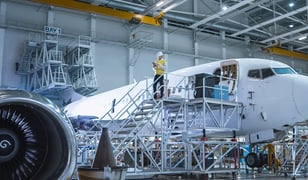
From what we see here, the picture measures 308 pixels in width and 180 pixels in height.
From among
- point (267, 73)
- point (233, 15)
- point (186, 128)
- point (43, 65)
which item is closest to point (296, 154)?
point (267, 73)

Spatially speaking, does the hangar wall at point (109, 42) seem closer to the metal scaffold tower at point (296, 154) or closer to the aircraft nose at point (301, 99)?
the metal scaffold tower at point (296, 154)

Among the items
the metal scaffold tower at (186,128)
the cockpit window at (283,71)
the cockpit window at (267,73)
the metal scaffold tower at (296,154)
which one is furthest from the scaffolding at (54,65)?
the cockpit window at (283,71)

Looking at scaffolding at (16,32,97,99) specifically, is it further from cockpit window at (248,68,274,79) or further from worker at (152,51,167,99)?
cockpit window at (248,68,274,79)

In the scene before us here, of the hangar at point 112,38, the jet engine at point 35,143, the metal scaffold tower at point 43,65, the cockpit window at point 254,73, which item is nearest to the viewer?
the jet engine at point 35,143

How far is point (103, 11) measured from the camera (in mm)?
23734

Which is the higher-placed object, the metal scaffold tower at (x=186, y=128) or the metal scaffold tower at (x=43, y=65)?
the metal scaffold tower at (x=43, y=65)

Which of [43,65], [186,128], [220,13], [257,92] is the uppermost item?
[220,13]

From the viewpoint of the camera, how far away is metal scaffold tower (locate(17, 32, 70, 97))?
20.9 m

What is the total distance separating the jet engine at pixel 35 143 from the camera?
3.03 metres

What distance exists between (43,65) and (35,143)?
18.5 m

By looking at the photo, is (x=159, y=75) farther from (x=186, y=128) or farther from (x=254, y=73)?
(x=254, y=73)

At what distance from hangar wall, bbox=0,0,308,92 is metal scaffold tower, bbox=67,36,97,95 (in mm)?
1027

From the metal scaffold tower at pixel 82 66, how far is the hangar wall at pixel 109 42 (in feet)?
3.37

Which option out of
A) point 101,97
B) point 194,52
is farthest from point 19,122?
point 194,52
